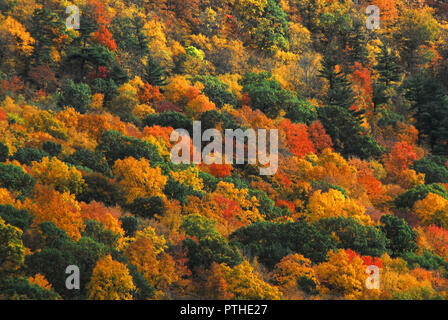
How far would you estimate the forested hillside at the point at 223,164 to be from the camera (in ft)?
168

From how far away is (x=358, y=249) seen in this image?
60.4m

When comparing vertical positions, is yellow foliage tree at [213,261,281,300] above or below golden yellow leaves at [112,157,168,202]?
below

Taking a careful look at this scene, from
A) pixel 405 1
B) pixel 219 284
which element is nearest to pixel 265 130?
pixel 219 284

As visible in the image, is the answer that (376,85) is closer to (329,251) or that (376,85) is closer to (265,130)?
(265,130)

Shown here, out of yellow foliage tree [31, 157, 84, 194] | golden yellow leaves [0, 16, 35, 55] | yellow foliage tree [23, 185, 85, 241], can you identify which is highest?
golden yellow leaves [0, 16, 35, 55]

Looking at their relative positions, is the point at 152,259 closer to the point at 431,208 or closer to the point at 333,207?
the point at 333,207

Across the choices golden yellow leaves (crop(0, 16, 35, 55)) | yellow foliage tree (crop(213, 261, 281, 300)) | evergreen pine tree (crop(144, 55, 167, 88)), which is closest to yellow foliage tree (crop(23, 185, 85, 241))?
yellow foliage tree (crop(213, 261, 281, 300))

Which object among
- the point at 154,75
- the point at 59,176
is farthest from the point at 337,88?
the point at 59,176

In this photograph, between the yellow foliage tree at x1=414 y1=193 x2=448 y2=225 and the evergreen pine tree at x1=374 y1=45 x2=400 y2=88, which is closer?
the yellow foliage tree at x1=414 y1=193 x2=448 y2=225

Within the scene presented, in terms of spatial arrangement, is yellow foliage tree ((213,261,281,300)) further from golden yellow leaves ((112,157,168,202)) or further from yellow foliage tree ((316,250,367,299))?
golden yellow leaves ((112,157,168,202))

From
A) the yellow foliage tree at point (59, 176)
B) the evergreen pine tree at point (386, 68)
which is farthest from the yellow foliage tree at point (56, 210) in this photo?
the evergreen pine tree at point (386, 68)

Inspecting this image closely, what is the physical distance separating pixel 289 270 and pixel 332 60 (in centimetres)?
6141

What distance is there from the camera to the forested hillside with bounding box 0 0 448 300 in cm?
5112

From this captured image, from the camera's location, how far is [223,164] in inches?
3017
